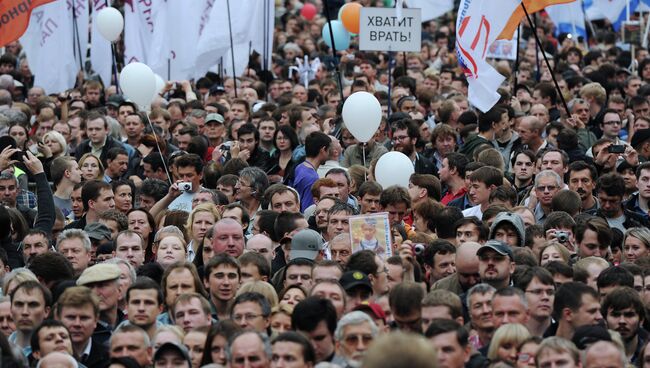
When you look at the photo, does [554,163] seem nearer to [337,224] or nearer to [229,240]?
[337,224]

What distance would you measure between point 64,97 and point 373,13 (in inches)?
227

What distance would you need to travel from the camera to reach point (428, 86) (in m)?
22.8

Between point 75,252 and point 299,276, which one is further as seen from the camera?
point 75,252

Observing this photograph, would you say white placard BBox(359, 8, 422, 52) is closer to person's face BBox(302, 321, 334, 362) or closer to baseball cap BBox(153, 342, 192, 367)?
person's face BBox(302, 321, 334, 362)

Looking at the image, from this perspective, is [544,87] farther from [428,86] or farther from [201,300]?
[201,300]

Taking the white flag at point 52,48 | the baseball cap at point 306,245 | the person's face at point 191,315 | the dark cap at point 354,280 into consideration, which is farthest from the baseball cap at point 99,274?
the white flag at point 52,48

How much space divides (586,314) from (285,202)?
13.4 feet

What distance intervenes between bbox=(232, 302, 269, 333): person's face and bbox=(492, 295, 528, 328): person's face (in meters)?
1.30

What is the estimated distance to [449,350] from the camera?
898 centimetres

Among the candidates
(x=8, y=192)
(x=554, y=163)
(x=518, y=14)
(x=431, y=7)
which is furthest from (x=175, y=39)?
(x=554, y=163)

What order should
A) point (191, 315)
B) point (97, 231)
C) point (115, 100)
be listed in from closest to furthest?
point (191, 315) → point (97, 231) → point (115, 100)

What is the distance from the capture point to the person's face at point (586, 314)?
33.2ft

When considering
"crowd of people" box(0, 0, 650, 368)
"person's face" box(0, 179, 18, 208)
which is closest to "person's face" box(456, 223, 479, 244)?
"crowd of people" box(0, 0, 650, 368)

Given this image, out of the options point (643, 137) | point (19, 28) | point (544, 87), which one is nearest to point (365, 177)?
point (643, 137)
